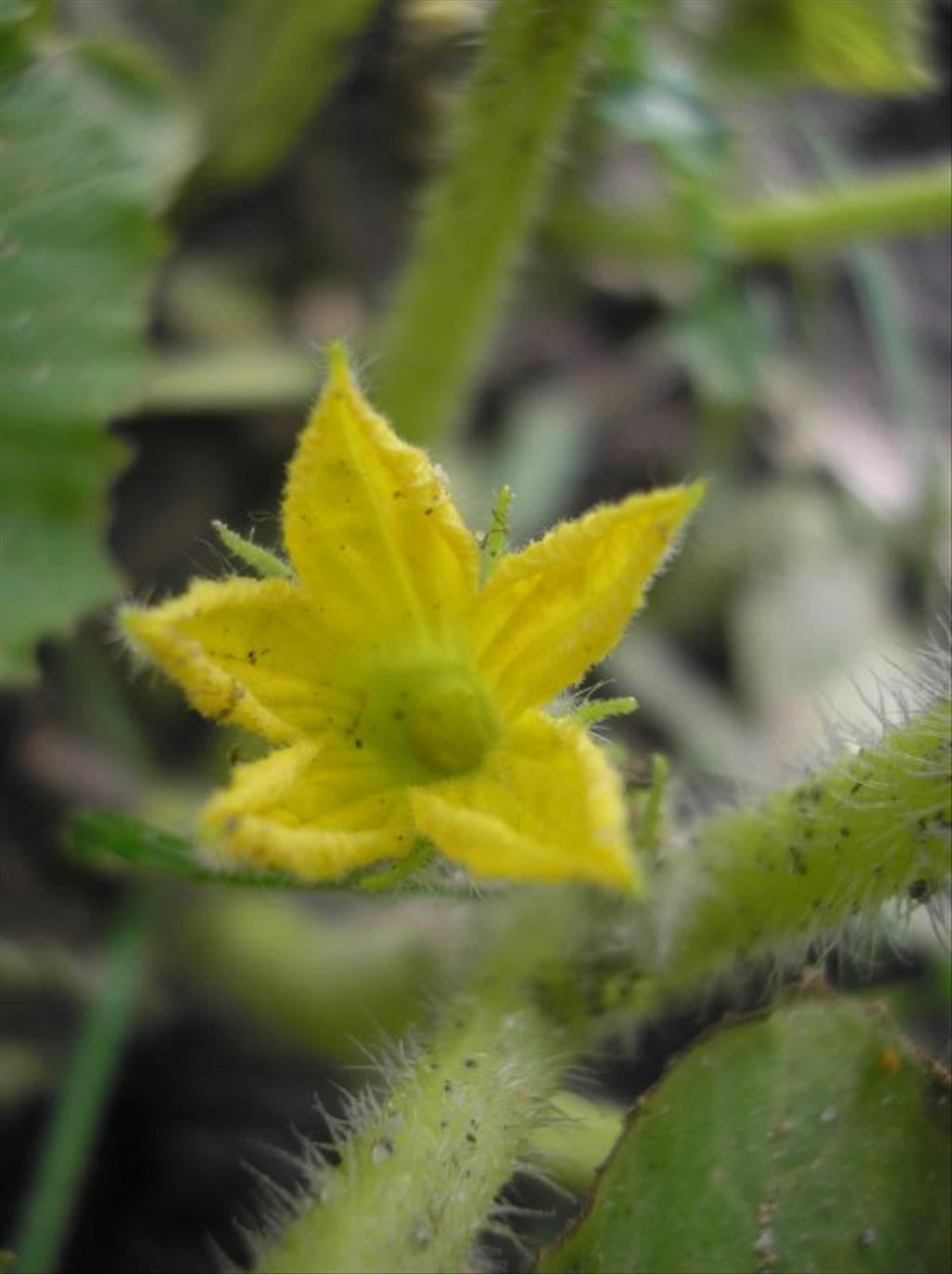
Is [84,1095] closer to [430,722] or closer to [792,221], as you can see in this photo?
[430,722]

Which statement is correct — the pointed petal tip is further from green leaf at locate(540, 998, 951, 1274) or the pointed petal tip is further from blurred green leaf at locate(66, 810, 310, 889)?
green leaf at locate(540, 998, 951, 1274)

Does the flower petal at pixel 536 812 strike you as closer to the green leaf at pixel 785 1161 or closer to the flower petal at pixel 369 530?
the flower petal at pixel 369 530

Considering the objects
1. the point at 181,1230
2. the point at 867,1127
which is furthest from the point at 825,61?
the point at 181,1230

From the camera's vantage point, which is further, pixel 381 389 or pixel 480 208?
pixel 381 389

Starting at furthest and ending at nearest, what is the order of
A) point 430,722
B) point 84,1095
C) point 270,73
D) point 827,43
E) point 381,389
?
point 270,73 → point 381,389 → point 827,43 → point 84,1095 → point 430,722

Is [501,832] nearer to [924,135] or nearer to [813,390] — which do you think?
[813,390]

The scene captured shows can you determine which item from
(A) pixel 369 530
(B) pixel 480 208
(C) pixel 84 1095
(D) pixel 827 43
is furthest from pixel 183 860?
(D) pixel 827 43
